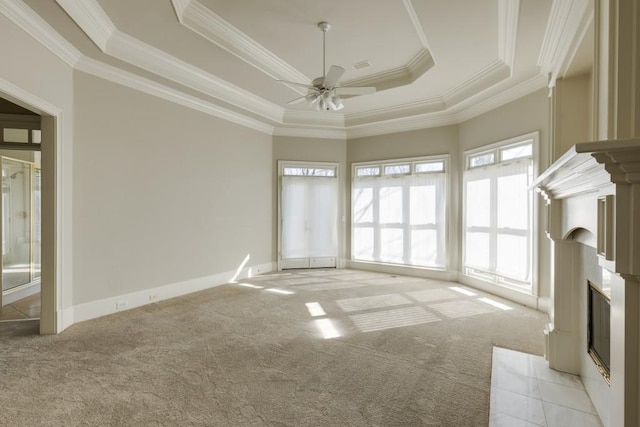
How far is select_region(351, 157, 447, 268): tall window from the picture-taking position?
6.05 metres

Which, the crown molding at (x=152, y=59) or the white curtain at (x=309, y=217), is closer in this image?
the crown molding at (x=152, y=59)

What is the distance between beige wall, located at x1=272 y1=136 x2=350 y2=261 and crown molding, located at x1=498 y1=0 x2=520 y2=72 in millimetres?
3553

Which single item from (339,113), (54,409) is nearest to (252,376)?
(54,409)

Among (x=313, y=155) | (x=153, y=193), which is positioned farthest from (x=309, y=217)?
(x=153, y=193)

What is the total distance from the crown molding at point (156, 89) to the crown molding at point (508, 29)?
412 centimetres

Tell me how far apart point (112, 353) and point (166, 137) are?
298 centimetres

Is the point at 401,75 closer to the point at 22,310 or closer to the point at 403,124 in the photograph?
the point at 403,124

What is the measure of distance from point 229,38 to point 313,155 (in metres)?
3.37

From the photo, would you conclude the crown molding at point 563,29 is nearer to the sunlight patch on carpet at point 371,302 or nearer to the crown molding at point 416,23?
the crown molding at point 416,23

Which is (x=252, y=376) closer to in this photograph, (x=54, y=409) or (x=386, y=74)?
(x=54, y=409)

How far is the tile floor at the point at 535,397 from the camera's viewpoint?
6.83 ft

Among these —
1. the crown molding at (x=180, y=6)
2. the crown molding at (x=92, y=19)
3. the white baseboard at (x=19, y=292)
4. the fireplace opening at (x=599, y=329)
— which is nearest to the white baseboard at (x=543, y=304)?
the fireplace opening at (x=599, y=329)

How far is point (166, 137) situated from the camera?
4715mm

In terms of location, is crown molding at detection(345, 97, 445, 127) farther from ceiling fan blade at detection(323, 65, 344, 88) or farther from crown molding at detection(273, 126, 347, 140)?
ceiling fan blade at detection(323, 65, 344, 88)
